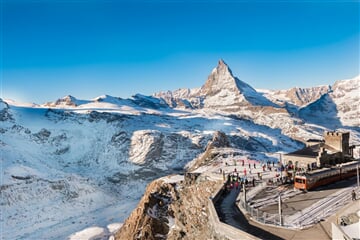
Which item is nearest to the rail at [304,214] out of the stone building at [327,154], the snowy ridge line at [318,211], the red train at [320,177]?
the snowy ridge line at [318,211]

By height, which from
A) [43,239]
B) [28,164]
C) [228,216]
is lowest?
[43,239]

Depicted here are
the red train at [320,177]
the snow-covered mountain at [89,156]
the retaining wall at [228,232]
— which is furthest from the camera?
the snow-covered mountain at [89,156]

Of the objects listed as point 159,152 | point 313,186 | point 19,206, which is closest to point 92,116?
point 159,152

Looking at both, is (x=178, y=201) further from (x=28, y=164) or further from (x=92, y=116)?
(x=92, y=116)

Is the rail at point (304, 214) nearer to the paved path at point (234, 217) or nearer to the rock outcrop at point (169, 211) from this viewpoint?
the paved path at point (234, 217)

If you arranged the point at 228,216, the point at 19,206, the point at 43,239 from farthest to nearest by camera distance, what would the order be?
the point at 19,206 < the point at 43,239 < the point at 228,216

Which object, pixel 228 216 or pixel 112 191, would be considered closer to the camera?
pixel 228 216
